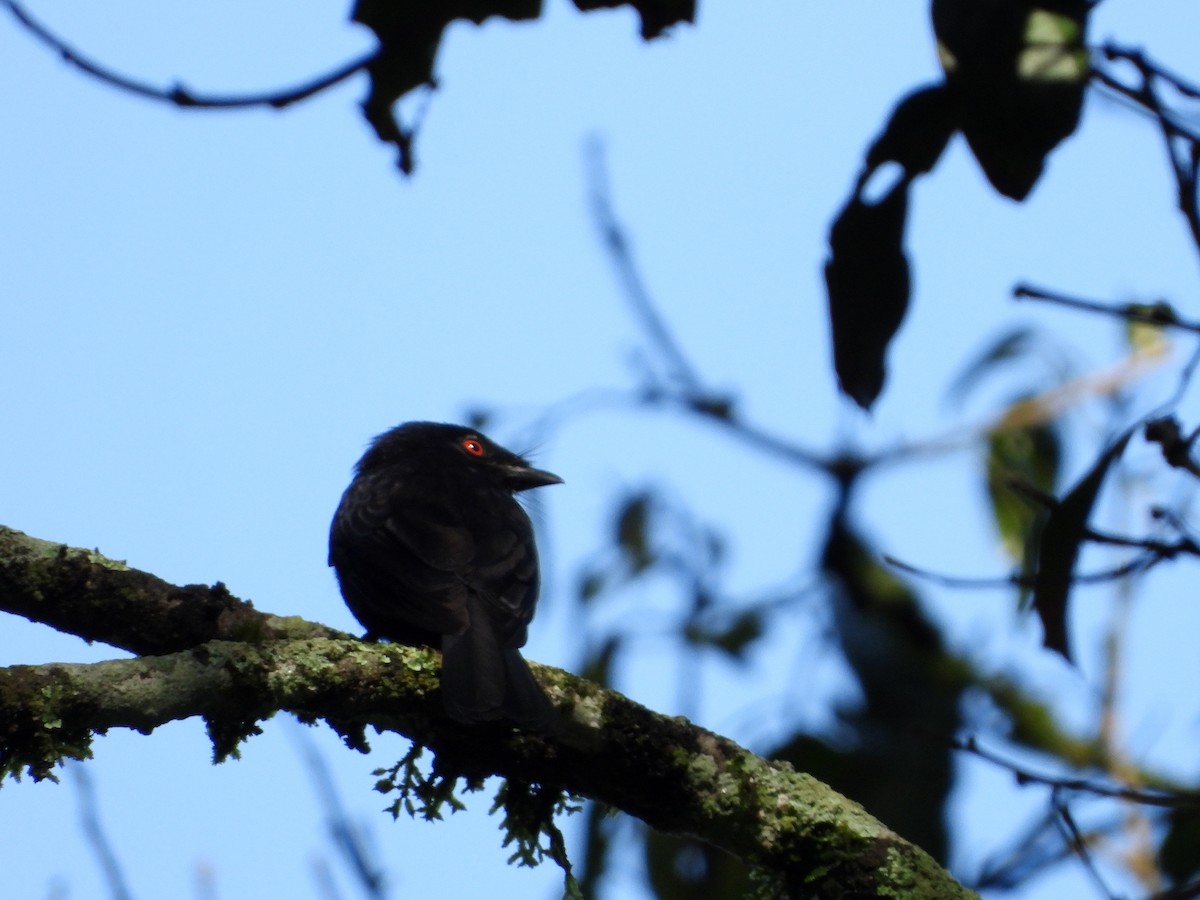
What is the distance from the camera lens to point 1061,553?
322 cm

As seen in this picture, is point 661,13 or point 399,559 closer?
point 661,13

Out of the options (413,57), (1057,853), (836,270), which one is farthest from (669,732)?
(413,57)

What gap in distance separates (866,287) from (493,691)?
1330mm

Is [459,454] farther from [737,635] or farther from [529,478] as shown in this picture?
[737,635]

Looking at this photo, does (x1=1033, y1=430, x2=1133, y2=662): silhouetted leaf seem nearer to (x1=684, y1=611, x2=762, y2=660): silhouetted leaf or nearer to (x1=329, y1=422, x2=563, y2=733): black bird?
(x1=329, y1=422, x2=563, y2=733): black bird

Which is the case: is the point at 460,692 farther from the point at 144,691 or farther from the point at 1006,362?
the point at 1006,362

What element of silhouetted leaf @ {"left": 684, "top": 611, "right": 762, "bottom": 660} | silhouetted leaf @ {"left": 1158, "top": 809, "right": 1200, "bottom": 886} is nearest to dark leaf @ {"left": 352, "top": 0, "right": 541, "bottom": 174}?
silhouetted leaf @ {"left": 684, "top": 611, "right": 762, "bottom": 660}

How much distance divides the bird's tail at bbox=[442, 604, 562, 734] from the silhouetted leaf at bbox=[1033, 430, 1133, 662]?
4.12ft

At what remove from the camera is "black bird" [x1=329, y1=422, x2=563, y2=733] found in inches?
146

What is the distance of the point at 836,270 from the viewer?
3271 millimetres

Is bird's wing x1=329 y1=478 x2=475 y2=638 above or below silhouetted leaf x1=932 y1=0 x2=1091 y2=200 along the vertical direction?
above

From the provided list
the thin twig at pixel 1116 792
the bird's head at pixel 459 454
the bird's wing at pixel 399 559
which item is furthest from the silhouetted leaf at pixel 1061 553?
the bird's head at pixel 459 454

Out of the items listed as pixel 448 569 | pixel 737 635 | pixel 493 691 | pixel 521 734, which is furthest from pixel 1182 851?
pixel 448 569

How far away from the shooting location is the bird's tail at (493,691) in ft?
11.5
